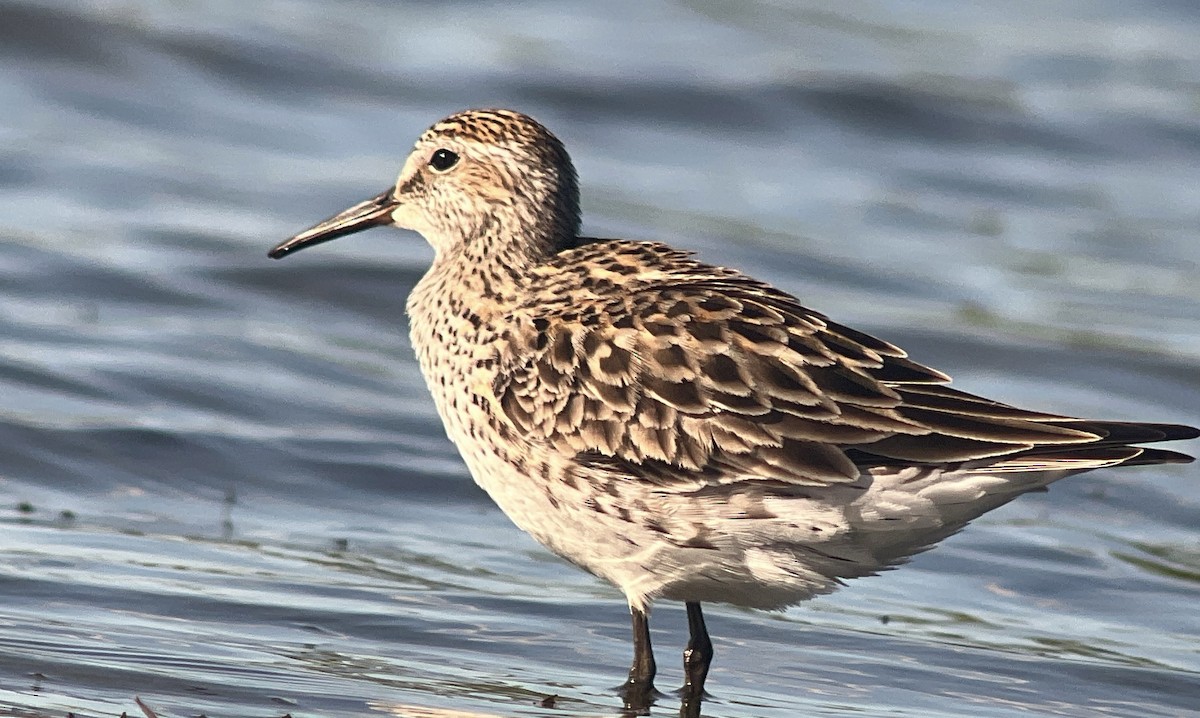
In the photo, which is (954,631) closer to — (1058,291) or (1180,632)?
(1180,632)

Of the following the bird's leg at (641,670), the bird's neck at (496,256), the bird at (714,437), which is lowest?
the bird's leg at (641,670)

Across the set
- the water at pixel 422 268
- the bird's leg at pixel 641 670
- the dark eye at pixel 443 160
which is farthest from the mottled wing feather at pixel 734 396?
the dark eye at pixel 443 160

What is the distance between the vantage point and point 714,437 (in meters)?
Result: 6.81

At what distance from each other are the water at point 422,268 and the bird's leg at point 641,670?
3.8 inches

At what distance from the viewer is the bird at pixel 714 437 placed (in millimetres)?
6637

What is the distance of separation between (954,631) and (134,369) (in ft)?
17.1

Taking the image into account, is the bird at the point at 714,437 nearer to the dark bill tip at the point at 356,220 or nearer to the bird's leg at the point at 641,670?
the bird's leg at the point at 641,670

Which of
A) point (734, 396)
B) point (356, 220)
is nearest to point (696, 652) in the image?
point (734, 396)

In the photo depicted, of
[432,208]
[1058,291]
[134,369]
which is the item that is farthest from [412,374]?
[1058,291]

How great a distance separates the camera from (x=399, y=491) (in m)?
10.2

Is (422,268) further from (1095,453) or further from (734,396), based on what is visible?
(1095,453)

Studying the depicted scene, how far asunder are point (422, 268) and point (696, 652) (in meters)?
6.86

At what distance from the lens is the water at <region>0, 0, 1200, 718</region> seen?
7699mm

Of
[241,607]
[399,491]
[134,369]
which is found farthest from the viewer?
[134,369]
